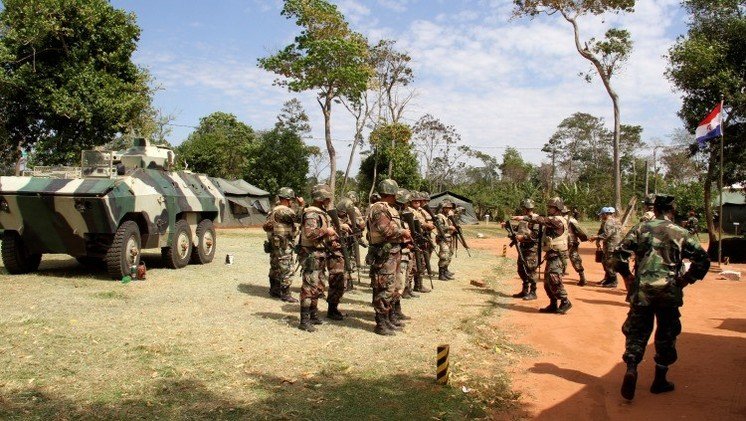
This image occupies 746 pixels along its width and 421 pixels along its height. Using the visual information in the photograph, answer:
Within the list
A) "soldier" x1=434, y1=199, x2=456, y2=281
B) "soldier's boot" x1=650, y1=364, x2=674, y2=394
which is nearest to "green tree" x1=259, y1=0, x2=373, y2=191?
"soldier" x1=434, y1=199, x2=456, y2=281

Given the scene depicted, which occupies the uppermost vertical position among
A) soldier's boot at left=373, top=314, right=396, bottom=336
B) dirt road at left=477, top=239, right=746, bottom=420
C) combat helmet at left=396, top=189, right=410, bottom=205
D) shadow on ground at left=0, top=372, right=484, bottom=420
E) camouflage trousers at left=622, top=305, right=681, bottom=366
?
combat helmet at left=396, top=189, right=410, bottom=205

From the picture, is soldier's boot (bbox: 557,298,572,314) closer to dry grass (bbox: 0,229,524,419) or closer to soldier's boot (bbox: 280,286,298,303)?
dry grass (bbox: 0,229,524,419)

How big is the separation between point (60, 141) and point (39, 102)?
1.97 metres

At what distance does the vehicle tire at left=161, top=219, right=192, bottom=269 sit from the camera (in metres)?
12.4

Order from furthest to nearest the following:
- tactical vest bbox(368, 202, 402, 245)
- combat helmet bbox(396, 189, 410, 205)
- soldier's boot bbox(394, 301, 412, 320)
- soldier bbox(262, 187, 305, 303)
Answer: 1. combat helmet bbox(396, 189, 410, 205)
2. soldier bbox(262, 187, 305, 303)
3. soldier's boot bbox(394, 301, 412, 320)
4. tactical vest bbox(368, 202, 402, 245)

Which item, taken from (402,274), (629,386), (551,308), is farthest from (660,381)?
(551,308)

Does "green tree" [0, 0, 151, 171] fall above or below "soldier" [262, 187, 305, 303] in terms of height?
above

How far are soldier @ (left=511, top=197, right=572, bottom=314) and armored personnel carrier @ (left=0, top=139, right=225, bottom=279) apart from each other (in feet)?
22.7

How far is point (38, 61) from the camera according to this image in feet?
66.8

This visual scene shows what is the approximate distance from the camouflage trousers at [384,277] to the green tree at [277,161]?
3125 cm

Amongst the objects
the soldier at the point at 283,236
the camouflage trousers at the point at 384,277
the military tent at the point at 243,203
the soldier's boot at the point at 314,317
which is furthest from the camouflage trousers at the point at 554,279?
the military tent at the point at 243,203

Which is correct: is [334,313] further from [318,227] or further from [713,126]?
[713,126]

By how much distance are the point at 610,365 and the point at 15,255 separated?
10351mm

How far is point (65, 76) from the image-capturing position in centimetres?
2017
